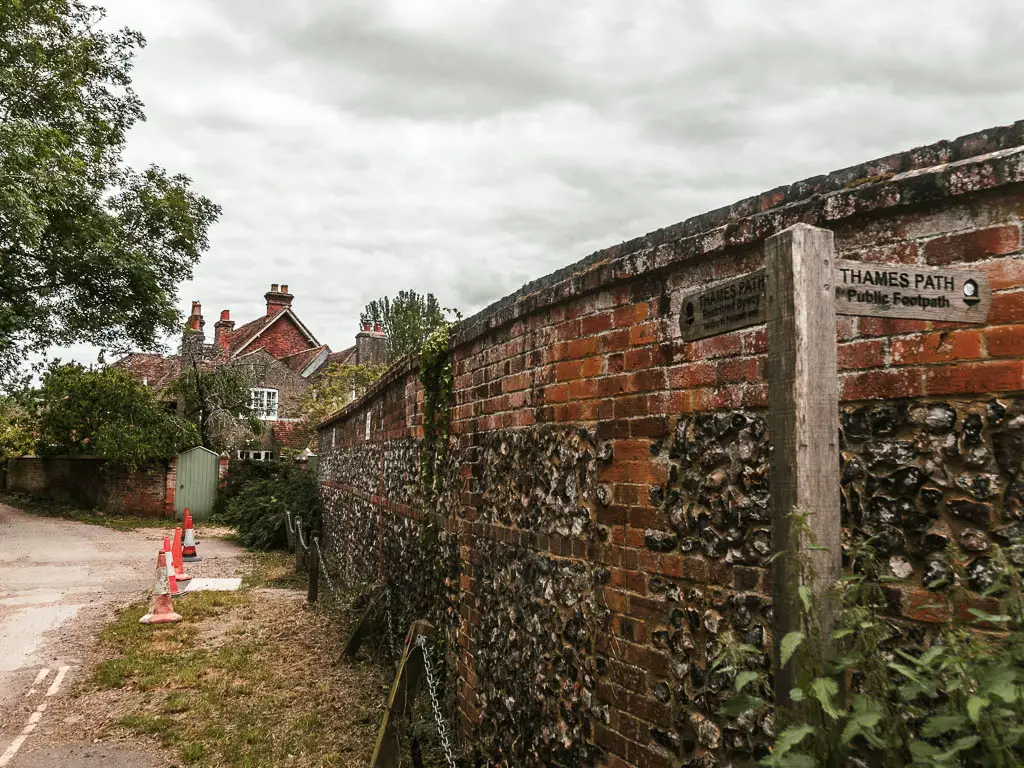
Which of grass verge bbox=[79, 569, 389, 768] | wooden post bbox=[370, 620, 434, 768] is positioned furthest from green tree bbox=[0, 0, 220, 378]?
wooden post bbox=[370, 620, 434, 768]

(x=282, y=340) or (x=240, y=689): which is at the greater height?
(x=282, y=340)

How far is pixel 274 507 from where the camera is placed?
17.1 m

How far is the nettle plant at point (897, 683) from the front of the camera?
160cm

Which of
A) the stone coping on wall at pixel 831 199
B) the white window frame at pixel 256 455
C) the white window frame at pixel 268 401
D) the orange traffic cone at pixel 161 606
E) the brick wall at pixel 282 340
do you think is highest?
the brick wall at pixel 282 340

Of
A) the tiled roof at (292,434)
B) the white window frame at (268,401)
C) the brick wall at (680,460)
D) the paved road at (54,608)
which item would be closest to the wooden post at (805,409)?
the brick wall at (680,460)

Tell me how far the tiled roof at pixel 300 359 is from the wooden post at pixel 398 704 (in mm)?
37468

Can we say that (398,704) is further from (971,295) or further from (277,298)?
(277,298)

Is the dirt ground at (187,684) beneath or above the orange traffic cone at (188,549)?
beneath

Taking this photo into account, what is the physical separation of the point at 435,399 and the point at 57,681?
4403mm

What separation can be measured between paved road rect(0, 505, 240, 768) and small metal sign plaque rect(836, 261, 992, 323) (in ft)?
17.6

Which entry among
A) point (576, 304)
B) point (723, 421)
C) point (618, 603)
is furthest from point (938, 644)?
point (576, 304)

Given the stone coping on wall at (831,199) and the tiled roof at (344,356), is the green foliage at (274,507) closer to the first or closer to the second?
the stone coping on wall at (831,199)

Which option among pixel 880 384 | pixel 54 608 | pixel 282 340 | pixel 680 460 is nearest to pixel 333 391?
pixel 282 340

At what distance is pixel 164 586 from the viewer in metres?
9.23
